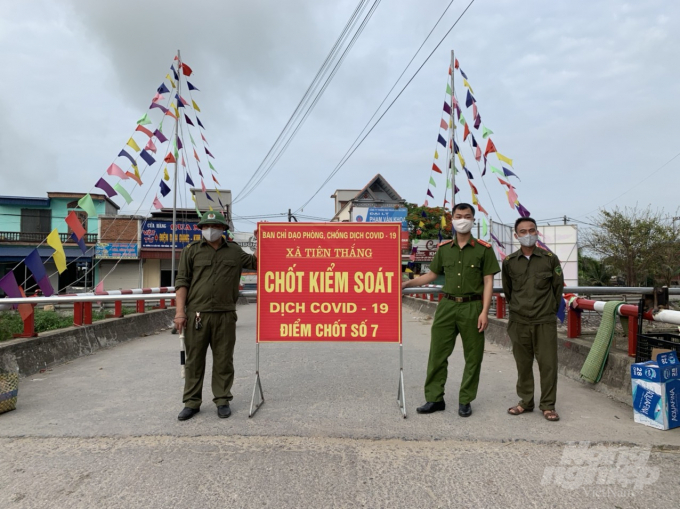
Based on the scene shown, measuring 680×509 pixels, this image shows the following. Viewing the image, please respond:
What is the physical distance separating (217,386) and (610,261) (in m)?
23.4

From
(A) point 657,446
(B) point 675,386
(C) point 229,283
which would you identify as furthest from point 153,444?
(B) point 675,386

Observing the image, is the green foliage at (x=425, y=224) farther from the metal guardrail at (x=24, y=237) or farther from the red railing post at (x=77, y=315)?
the red railing post at (x=77, y=315)

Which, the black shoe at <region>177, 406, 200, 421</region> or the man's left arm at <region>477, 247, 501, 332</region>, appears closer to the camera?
the black shoe at <region>177, 406, 200, 421</region>

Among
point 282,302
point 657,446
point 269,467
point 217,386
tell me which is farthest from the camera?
point 282,302

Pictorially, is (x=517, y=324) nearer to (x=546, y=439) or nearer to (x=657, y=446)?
(x=546, y=439)

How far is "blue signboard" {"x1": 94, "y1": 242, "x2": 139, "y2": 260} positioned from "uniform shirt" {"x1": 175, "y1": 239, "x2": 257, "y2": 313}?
25.4m

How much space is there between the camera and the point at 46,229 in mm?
29000

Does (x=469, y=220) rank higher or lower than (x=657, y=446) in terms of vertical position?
higher

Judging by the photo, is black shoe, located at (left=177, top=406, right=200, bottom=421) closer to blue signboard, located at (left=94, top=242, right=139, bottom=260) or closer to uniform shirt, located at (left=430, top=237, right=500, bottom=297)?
uniform shirt, located at (left=430, top=237, right=500, bottom=297)

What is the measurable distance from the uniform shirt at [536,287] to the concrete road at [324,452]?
0.91 m

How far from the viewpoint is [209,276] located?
4316 mm

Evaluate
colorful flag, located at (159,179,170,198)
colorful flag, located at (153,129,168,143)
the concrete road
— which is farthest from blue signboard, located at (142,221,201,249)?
the concrete road

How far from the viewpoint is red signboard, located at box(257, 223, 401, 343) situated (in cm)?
456

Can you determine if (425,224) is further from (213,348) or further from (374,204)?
(213,348)
